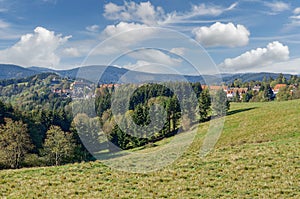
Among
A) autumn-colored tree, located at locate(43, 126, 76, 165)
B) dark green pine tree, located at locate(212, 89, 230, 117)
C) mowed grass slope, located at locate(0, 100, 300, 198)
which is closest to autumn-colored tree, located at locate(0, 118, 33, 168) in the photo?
autumn-colored tree, located at locate(43, 126, 76, 165)

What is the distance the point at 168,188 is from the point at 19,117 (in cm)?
7416

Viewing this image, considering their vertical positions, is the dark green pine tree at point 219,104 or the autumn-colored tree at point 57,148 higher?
the dark green pine tree at point 219,104

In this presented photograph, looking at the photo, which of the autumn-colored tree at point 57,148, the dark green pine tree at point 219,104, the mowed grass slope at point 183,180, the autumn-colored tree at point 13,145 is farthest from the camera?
the autumn-colored tree at point 57,148

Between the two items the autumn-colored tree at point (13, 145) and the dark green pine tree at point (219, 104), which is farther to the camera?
the autumn-colored tree at point (13, 145)

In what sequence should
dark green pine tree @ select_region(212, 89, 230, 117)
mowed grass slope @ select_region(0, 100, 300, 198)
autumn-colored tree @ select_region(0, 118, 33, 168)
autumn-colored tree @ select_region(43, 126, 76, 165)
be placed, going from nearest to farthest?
mowed grass slope @ select_region(0, 100, 300, 198) < dark green pine tree @ select_region(212, 89, 230, 117) < autumn-colored tree @ select_region(0, 118, 33, 168) < autumn-colored tree @ select_region(43, 126, 76, 165)

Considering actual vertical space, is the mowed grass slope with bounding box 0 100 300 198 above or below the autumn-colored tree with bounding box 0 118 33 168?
above

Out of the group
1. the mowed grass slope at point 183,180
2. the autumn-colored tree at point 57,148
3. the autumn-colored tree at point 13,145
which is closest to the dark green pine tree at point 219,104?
the mowed grass slope at point 183,180

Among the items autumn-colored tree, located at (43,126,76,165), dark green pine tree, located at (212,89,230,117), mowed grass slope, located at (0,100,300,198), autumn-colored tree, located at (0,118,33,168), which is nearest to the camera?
mowed grass slope, located at (0,100,300,198)

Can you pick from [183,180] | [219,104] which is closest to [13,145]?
[219,104]

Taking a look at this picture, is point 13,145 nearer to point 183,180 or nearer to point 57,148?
point 57,148

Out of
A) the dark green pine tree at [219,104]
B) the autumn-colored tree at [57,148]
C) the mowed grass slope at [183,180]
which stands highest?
the dark green pine tree at [219,104]

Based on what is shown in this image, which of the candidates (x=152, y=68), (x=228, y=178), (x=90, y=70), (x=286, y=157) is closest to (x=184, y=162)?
(x=228, y=178)

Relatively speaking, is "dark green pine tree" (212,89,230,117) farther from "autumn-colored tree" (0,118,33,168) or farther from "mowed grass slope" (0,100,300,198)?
"autumn-colored tree" (0,118,33,168)

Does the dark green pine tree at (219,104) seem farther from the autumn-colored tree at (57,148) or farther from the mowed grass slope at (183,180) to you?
the autumn-colored tree at (57,148)
